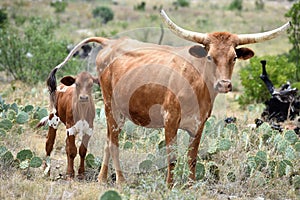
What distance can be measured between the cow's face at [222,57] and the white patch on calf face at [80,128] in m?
1.88

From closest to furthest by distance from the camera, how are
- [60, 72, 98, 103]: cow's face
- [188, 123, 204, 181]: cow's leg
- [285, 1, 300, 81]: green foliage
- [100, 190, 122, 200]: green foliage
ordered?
1. [100, 190, 122, 200]: green foliage
2. [188, 123, 204, 181]: cow's leg
3. [60, 72, 98, 103]: cow's face
4. [285, 1, 300, 81]: green foliage

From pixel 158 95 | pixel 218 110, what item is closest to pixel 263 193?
pixel 158 95

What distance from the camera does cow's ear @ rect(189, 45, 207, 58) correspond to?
5.32m

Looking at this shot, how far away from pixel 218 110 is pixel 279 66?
310 cm

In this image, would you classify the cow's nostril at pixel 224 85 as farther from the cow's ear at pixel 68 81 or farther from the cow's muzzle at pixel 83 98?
the cow's ear at pixel 68 81

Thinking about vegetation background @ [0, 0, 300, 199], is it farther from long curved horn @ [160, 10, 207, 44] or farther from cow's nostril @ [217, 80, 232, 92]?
long curved horn @ [160, 10, 207, 44]

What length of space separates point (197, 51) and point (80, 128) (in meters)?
1.85

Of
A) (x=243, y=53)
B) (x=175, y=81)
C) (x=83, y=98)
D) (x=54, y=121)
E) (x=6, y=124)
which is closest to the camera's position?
(x=175, y=81)

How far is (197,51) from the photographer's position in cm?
533

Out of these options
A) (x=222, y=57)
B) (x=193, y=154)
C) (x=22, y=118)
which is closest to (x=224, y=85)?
(x=222, y=57)

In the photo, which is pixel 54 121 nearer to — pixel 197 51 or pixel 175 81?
pixel 175 81

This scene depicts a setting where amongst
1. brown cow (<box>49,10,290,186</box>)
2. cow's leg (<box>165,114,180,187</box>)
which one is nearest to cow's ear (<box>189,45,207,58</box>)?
brown cow (<box>49,10,290,186</box>)

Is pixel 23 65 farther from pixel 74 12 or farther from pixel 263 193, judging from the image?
pixel 74 12

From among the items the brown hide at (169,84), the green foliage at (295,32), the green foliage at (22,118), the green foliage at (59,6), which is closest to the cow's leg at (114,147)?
the brown hide at (169,84)
